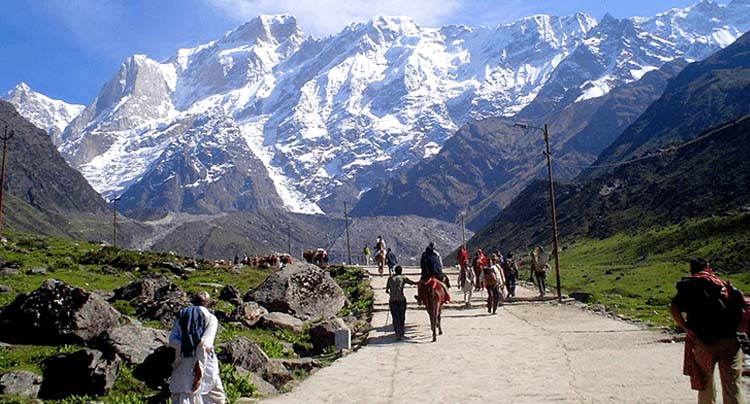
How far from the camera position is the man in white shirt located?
10.3 m

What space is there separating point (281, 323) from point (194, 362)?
44.0 feet

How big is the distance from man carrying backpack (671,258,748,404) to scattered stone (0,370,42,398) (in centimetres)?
1228

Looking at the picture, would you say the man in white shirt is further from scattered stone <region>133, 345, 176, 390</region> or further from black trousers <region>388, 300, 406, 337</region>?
black trousers <region>388, 300, 406, 337</region>

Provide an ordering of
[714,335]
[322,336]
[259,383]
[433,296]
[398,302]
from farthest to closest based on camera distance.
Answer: [322,336], [398,302], [433,296], [259,383], [714,335]

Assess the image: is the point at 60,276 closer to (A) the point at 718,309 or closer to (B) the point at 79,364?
(B) the point at 79,364

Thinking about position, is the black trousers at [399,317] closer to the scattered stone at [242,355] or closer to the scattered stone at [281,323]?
the scattered stone at [281,323]

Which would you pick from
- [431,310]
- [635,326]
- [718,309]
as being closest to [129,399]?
[431,310]

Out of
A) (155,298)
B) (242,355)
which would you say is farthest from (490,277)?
(155,298)

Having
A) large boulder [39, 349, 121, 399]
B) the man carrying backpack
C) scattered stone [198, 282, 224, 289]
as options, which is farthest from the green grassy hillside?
large boulder [39, 349, 121, 399]

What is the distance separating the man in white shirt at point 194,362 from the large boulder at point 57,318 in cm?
788

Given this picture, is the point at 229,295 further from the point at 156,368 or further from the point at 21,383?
the point at 21,383

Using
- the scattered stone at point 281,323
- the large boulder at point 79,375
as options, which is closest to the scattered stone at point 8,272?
the scattered stone at point 281,323

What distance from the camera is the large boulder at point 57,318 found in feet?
56.3

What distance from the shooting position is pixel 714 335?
1004 cm
